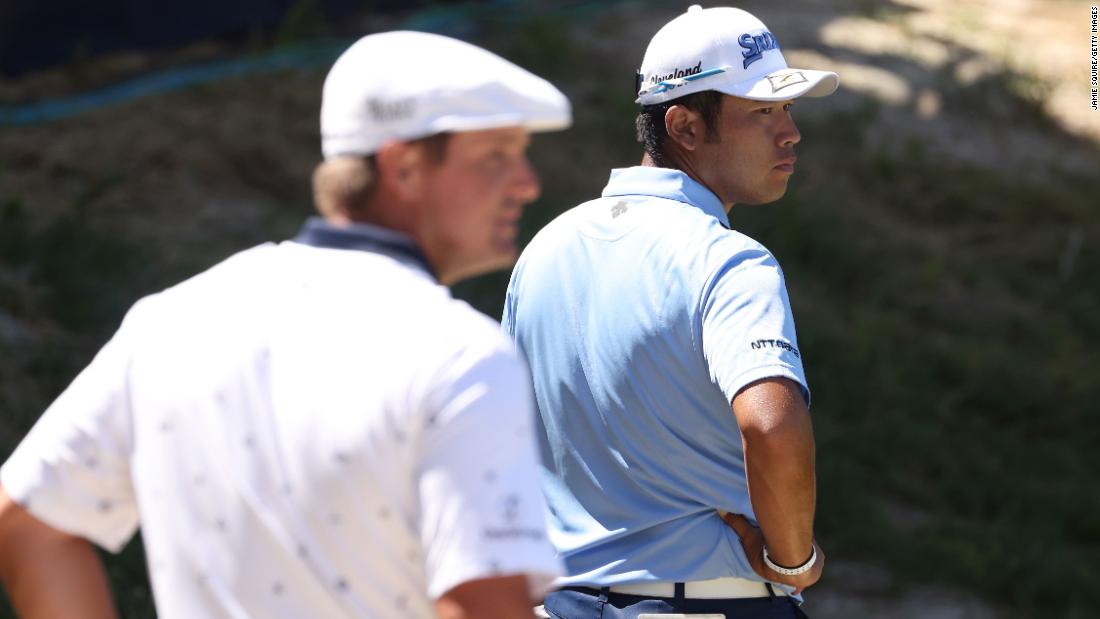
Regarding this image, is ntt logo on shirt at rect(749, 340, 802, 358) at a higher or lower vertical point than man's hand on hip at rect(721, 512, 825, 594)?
higher

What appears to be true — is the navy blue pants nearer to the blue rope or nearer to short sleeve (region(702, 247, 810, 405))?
short sleeve (region(702, 247, 810, 405))

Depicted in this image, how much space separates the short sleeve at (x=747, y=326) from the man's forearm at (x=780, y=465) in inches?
1.3

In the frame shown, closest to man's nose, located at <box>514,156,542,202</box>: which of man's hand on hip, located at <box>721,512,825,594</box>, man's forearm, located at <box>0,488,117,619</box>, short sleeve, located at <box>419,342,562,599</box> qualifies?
short sleeve, located at <box>419,342,562,599</box>

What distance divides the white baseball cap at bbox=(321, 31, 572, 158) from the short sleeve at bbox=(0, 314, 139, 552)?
392 mm

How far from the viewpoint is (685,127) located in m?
2.95

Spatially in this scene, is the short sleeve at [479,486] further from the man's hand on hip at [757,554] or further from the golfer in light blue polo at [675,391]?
the man's hand on hip at [757,554]

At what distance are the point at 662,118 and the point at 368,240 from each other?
135cm

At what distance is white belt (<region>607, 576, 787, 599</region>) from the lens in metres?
2.63

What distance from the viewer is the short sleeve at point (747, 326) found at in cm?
245

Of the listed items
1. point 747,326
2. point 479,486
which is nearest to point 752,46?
point 747,326

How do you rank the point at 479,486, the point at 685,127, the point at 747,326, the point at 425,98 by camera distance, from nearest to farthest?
the point at 479,486 < the point at 425,98 < the point at 747,326 < the point at 685,127

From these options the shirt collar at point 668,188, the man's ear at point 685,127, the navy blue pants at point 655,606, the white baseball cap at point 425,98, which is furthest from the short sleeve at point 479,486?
the man's ear at point 685,127

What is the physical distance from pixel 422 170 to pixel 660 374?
97 cm

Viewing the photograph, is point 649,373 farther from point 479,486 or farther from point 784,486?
point 479,486
